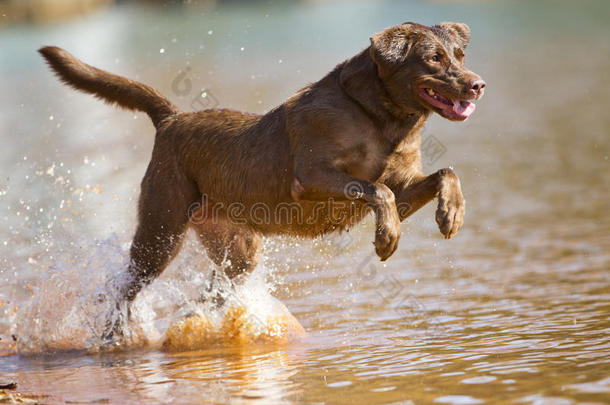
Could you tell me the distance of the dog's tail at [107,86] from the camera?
5383mm

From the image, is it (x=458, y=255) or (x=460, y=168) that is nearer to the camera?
(x=458, y=255)

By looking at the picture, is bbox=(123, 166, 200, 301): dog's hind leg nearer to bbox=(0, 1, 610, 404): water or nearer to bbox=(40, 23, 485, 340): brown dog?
bbox=(40, 23, 485, 340): brown dog

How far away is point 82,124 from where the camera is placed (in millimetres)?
13430

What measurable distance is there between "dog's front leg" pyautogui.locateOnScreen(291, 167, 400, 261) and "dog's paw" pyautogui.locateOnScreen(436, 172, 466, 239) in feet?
0.73

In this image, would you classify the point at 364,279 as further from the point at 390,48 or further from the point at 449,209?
the point at 390,48

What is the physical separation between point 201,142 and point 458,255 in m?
2.38

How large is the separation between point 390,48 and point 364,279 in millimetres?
2189

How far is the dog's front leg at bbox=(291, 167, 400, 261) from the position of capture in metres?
4.30

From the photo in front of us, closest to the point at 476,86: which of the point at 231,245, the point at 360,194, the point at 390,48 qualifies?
the point at 390,48

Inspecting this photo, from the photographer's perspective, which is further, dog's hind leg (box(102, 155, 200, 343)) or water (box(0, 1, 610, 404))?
dog's hind leg (box(102, 155, 200, 343))

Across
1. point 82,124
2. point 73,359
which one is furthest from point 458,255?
point 82,124

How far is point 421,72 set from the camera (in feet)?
14.7

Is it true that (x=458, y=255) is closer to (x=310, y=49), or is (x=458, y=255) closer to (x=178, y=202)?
(x=178, y=202)

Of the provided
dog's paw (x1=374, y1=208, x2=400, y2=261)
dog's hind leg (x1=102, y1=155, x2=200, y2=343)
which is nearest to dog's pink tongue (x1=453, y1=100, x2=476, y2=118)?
dog's paw (x1=374, y1=208, x2=400, y2=261)
